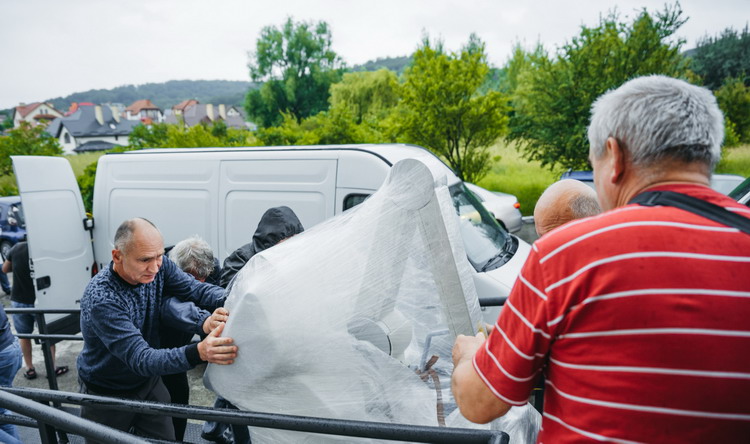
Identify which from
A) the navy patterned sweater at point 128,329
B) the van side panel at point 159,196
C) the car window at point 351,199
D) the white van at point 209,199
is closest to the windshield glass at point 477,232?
the white van at point 209,199

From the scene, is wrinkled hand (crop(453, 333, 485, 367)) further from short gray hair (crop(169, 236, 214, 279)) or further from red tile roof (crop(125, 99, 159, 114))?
red tile roof (crop(125, 99, 159, 114))

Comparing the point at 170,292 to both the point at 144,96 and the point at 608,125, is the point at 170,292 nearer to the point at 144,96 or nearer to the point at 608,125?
the point at 608,125

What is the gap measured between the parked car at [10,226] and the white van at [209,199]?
6315 millimetres

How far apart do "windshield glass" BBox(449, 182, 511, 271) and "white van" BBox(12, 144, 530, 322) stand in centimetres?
1

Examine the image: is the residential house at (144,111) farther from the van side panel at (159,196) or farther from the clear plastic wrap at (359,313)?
the clear plastic wrap at (359,313)

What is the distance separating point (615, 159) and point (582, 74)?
536 inches

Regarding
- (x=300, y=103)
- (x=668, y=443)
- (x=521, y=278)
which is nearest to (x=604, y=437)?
(x=668, y=443)

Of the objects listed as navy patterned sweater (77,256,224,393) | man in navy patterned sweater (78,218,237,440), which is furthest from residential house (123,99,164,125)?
man in navy patterned sweater (78,218,237,440)

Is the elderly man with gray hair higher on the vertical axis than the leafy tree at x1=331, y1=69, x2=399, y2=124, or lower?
lower

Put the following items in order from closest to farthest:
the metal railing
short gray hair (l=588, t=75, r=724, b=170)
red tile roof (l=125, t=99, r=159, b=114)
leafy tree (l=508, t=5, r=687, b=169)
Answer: short gray hair (l=588, t=75, r=724, b=170), the metal railing, leafy tree (l=508, t=5, r=687, b=169), red tile roof (l=125, t=99, r=159, b=114)

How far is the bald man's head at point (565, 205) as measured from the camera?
2.48 m

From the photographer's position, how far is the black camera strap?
35.8 inches

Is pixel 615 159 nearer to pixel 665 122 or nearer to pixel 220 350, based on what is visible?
pixel 665 122

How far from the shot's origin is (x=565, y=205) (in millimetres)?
2484
